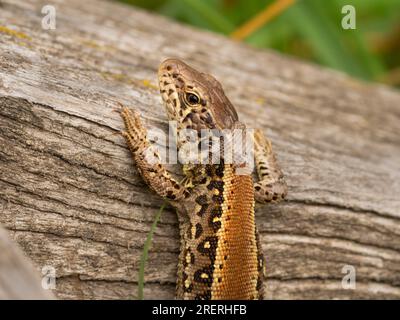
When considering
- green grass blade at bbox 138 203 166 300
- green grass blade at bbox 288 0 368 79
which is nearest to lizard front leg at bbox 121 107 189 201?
green grass blade at bbox 138 203 166 300

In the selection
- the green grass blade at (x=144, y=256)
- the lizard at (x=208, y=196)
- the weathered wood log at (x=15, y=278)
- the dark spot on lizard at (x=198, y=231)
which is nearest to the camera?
the weathered wood log at (x=15, y=278)

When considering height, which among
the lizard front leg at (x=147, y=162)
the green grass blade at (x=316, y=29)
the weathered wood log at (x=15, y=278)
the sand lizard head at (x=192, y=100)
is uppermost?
the green grass blade at (x=316, y=29)

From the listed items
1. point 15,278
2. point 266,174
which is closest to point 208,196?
point 266,174

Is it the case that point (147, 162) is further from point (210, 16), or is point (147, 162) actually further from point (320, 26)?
point (320, 26)

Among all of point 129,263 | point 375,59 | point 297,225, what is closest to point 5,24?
point 129,263

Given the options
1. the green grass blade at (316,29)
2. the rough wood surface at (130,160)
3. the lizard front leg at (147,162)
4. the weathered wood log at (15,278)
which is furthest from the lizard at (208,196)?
the green grass blade at (316,29)

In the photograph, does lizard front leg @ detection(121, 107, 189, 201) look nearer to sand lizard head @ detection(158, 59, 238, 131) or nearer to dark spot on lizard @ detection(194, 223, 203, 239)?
dark spot on lizard @ detection(194, 223, 203, 239)

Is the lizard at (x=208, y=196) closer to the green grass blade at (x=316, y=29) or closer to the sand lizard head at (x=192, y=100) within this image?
the sand lizard head at (x=192, y=100)
